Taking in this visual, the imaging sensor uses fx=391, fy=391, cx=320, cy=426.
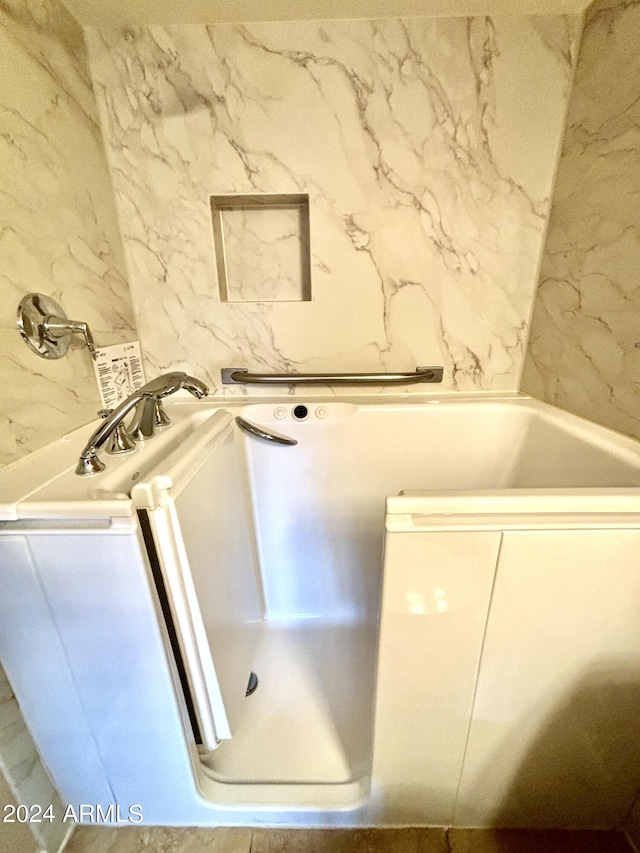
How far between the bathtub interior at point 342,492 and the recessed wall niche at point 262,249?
0.37 metres

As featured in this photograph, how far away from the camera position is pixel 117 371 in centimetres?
107

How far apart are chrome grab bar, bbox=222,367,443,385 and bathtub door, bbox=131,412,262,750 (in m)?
0.24

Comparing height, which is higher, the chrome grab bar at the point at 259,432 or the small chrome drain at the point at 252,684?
the chrome grab bar at the point at 259,432

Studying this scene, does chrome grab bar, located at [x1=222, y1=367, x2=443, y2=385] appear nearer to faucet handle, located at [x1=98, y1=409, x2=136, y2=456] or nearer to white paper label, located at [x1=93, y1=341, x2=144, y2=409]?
white paper label, located at [x1=93, y1=341, x2=144, y2=409]

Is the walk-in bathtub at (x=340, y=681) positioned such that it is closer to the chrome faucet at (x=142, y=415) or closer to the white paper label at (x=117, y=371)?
the chrome faucet at (x=142, y=415)

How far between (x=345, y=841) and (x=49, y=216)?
4.57 feet

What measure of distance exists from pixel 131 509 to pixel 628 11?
53.0 inches

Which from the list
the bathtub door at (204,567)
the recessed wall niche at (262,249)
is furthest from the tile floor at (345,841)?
the recessed wall niche at (262,249)

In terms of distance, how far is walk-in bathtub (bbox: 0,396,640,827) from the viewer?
1.87 ft

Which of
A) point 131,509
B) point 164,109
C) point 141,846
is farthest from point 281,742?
point 164,109

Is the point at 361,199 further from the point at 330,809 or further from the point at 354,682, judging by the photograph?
the point at 330,809

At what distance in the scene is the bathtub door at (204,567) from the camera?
0.60m

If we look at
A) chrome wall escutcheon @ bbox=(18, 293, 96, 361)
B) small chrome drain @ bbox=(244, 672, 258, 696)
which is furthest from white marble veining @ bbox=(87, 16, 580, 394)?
small chrome drain @ bbox=(244, 672, 258, 696)

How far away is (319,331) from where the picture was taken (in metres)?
1.18
